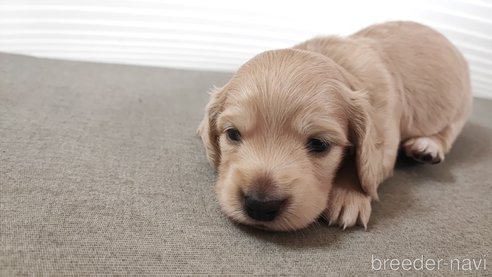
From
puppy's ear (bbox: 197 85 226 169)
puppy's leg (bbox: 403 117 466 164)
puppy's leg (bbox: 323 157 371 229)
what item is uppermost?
puppy's ear (bbox: 197 85 226 169)

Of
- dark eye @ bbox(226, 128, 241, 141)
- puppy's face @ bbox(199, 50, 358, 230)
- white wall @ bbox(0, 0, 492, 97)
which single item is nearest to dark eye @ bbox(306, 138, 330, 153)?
puppy's face @ bbox(199, 50, 358, 230)

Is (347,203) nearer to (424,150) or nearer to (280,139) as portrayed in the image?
(280,139)

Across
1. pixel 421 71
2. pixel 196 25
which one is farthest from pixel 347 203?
pixel 196 25

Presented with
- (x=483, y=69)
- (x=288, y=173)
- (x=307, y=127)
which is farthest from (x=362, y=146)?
(x=483, y=69)

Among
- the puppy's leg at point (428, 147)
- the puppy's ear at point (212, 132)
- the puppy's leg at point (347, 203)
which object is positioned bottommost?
the puppy's leg at point (428, 147)

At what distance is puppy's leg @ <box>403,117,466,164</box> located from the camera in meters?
2.48

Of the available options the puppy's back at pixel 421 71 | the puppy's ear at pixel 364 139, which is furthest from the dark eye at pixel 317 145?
the puppy's back at pixel 421 71

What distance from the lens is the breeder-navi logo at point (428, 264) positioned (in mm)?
1592

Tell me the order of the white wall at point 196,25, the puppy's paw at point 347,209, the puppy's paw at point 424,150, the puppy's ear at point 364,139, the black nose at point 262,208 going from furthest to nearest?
the white wall at point 196,25, the puppy's paw at point 424,150, the puppy's ear at point 364,139, the puppy's paw at point 347,209, the black nose at point 262,208

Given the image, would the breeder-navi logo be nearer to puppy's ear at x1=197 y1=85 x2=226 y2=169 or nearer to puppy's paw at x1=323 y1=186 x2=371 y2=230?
puppy's paw at x1=323 y1=186 x2=371 y2=230

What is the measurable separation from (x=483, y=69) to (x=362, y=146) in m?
2.93

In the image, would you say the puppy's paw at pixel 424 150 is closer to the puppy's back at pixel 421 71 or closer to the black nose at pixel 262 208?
the puppy's back at pixel 421 71

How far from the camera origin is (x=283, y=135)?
1799 mm

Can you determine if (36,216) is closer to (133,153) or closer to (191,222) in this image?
(191,222)
